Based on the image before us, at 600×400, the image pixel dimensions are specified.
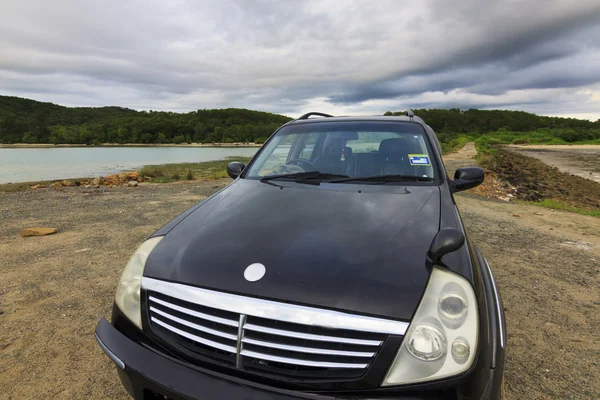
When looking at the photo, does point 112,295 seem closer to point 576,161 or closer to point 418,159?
point 418,159

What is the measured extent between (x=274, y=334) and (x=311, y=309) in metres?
0.17

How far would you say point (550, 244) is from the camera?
5.04m

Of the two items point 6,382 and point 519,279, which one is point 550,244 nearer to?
point 519,279

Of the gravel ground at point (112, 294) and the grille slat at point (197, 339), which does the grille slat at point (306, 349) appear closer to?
the grille slat at point (197, 339)

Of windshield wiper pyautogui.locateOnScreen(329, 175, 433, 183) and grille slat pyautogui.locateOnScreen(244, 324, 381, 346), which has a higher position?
windshield wiper pyautogui.locateOnScreen(329, 175, 433, 183)

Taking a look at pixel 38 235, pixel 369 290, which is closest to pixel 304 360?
pixel 369 290

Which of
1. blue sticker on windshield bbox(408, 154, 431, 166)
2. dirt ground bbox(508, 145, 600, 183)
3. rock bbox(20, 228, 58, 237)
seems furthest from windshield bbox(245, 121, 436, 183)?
dirt ground bbox(508, 145, 600, 183)

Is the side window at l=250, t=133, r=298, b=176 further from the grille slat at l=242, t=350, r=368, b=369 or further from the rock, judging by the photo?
the rock

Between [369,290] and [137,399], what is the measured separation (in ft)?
3.69

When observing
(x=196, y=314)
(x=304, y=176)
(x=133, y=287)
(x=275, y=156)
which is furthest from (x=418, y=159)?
(x=133, y=287)

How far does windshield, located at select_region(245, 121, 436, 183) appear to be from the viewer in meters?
2.51

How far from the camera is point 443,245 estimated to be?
1.34m

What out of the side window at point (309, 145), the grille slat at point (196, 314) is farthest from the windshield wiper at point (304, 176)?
the grille slat at point (196, 314)

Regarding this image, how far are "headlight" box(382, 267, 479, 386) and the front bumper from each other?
0.07 metres
